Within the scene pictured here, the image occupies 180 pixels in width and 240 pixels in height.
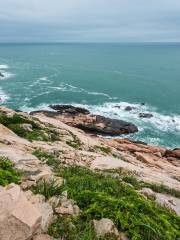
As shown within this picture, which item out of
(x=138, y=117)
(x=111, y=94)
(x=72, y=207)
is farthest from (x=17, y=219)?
(x=111, y=94)

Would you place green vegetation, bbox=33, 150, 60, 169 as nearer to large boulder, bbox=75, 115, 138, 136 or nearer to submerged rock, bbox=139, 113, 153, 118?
large boulder, bbox=75, 115, 138, 136

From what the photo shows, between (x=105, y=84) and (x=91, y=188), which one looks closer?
(x=91, y=188)

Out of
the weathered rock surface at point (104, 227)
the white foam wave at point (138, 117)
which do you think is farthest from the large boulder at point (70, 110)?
the weathered rock surface at point (104, 227)

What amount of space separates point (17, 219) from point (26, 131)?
52.6 feet

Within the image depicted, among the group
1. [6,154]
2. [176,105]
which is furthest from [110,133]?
[6,154]

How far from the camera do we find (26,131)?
2228cm

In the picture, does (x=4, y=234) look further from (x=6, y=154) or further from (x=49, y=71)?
(x=49, y=71)

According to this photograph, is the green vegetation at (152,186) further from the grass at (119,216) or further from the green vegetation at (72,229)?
the green vegetation at (72,229)

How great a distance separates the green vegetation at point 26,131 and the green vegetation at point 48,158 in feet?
16.8

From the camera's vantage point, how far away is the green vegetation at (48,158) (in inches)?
550

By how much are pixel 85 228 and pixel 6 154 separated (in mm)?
6729

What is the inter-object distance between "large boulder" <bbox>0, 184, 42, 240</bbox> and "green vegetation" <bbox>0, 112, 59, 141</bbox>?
44.8 feet

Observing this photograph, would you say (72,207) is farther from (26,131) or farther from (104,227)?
(26,131)

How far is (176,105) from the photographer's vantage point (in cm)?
6950
